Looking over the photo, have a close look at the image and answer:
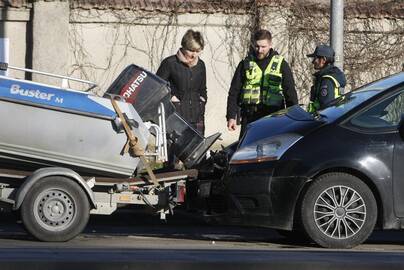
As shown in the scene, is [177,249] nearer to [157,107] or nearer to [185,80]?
[157,107]

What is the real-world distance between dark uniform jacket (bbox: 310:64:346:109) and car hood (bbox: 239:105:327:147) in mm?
677

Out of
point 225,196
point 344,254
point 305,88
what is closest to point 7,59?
point 305,88

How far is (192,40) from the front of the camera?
1095cm

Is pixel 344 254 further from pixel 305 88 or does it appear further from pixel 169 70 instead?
pixel 305 88

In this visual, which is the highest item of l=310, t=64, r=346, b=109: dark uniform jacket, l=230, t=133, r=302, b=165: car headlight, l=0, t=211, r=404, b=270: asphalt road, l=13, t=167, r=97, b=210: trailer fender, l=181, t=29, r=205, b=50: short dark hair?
l=181, t=29, r=205, b=50: short dark hair

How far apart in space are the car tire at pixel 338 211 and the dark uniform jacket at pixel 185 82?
9.36ft

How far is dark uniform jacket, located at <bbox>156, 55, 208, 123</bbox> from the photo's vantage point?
A: 1125 cm

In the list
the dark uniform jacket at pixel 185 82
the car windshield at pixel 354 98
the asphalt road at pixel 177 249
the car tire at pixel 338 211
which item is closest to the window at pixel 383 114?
the car windshield at pixel 354 98

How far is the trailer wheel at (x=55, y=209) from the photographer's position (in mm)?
9039

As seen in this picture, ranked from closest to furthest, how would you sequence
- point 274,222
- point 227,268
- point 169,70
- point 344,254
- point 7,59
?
point 227,268, point 344,254, point 274,222, point 169,70, point 7,59

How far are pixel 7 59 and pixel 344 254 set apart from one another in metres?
10.5

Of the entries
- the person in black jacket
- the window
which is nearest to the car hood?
the window

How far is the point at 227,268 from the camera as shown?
594 centimetres

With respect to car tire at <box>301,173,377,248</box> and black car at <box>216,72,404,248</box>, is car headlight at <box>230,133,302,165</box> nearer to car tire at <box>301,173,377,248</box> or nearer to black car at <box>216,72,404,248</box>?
black car at <box>216,72,404,248</box>
